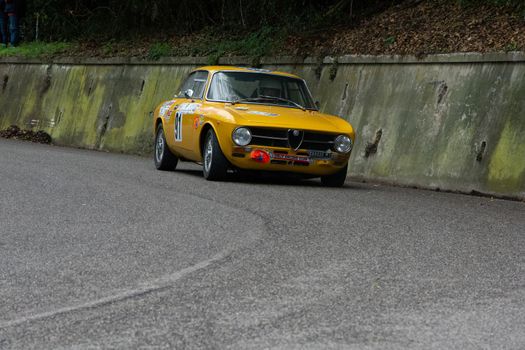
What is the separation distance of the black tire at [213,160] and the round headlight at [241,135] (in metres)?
0.29

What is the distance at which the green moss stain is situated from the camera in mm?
14258

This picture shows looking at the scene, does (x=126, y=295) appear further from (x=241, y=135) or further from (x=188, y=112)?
(x=188, y=112)

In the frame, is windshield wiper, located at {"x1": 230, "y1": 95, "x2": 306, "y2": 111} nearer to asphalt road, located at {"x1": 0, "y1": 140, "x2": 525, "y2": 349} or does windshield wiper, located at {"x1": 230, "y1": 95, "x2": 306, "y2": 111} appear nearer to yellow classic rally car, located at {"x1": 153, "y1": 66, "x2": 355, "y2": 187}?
yellow classic rally car, located at {"x1": 153, "y1": 66, "x2": 355, "y2": 187}

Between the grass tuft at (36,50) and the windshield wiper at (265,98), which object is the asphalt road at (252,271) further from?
the grass tuft at (36,50)

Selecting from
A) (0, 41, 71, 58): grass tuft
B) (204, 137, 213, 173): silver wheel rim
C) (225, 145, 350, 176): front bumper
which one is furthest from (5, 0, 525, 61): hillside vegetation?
(204, 137, 213, 173): silver wheel rim

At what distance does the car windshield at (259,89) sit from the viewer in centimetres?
1527

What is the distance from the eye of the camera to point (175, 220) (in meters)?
9.90

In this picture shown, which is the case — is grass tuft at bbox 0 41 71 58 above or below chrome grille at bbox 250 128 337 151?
below

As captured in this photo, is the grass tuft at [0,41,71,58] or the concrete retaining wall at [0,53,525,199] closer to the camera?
the concrete retaining wall at [0,53,525,199]

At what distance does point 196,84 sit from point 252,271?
9.24 meters

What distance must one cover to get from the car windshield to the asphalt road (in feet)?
9.23

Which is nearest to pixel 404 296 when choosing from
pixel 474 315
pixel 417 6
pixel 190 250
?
pixel 474 315

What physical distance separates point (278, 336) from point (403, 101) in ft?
39.7

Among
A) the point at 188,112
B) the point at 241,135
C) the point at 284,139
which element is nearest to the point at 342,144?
the point at 284,139
